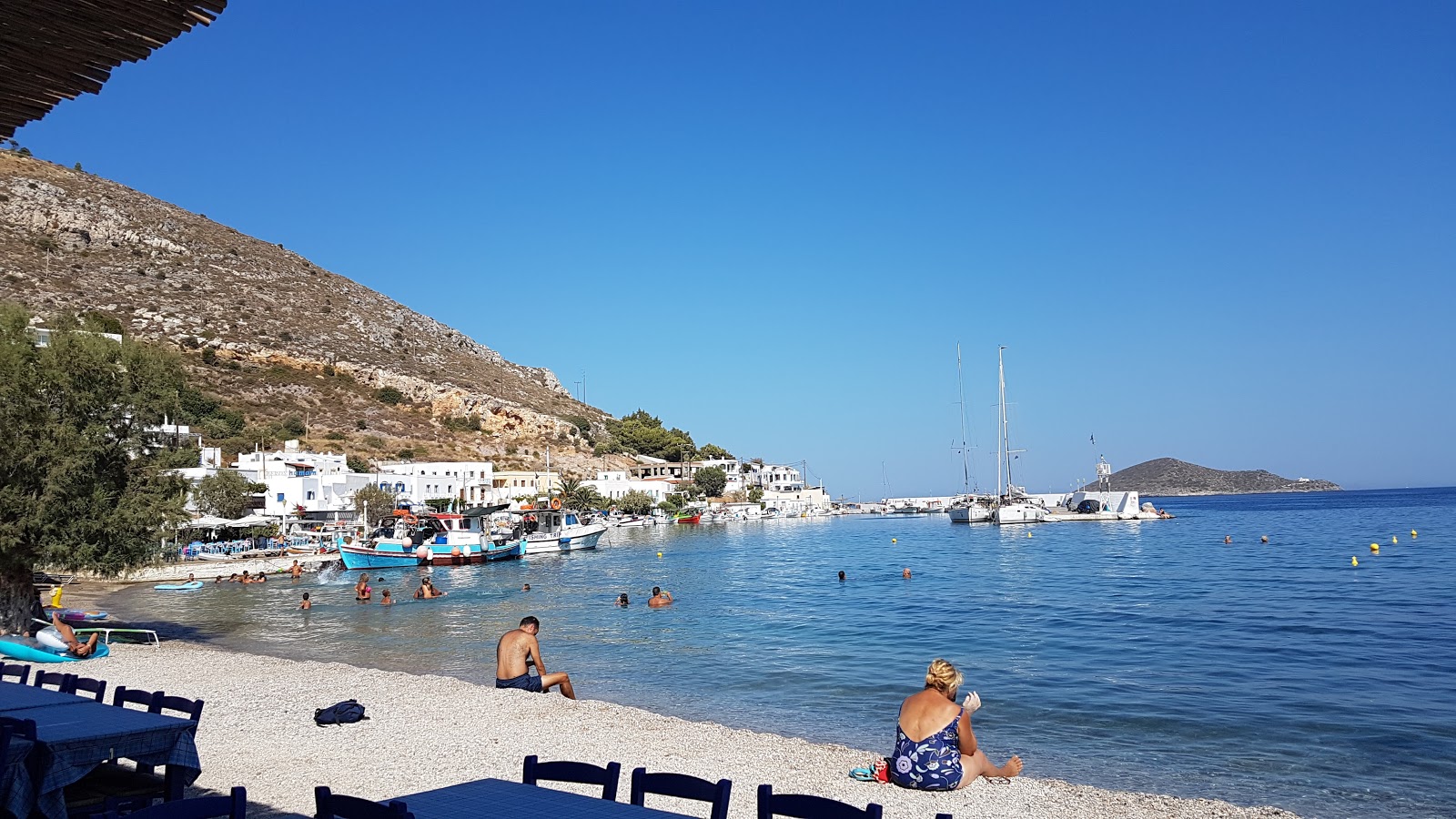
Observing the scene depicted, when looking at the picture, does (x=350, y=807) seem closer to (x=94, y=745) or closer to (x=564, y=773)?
(x=564, y=773)

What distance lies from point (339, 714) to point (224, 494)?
5368cm

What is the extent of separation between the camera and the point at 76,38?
4.19m

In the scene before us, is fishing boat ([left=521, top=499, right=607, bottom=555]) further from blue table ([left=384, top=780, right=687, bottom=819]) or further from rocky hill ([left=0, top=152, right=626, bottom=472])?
blue table ([left=384, top=780, right=687, bottom=819])

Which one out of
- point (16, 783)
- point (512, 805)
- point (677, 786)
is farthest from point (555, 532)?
point (512, 805)

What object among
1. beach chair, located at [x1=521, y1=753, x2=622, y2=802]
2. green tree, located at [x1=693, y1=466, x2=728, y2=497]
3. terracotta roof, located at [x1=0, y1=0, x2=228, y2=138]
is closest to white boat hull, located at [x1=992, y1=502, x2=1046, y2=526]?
green tree, located at [x1=693, y1=466, x2=728, y2=497]

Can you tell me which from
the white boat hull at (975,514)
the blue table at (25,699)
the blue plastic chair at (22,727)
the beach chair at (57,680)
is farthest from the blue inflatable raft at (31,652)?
the white boat hull at (975,514)

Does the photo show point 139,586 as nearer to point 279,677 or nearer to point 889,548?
point 279,677

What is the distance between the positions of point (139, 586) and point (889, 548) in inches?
1875

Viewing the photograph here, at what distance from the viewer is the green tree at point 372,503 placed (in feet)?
231

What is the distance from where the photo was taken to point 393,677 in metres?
16.3

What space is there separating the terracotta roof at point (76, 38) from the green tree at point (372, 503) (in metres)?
68.7

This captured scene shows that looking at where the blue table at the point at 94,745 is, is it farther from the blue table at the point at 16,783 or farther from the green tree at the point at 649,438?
the green tree at the point at 649,438

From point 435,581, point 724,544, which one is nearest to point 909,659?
point 435,581

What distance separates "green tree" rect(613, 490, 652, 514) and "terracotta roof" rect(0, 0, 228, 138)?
354 feet
